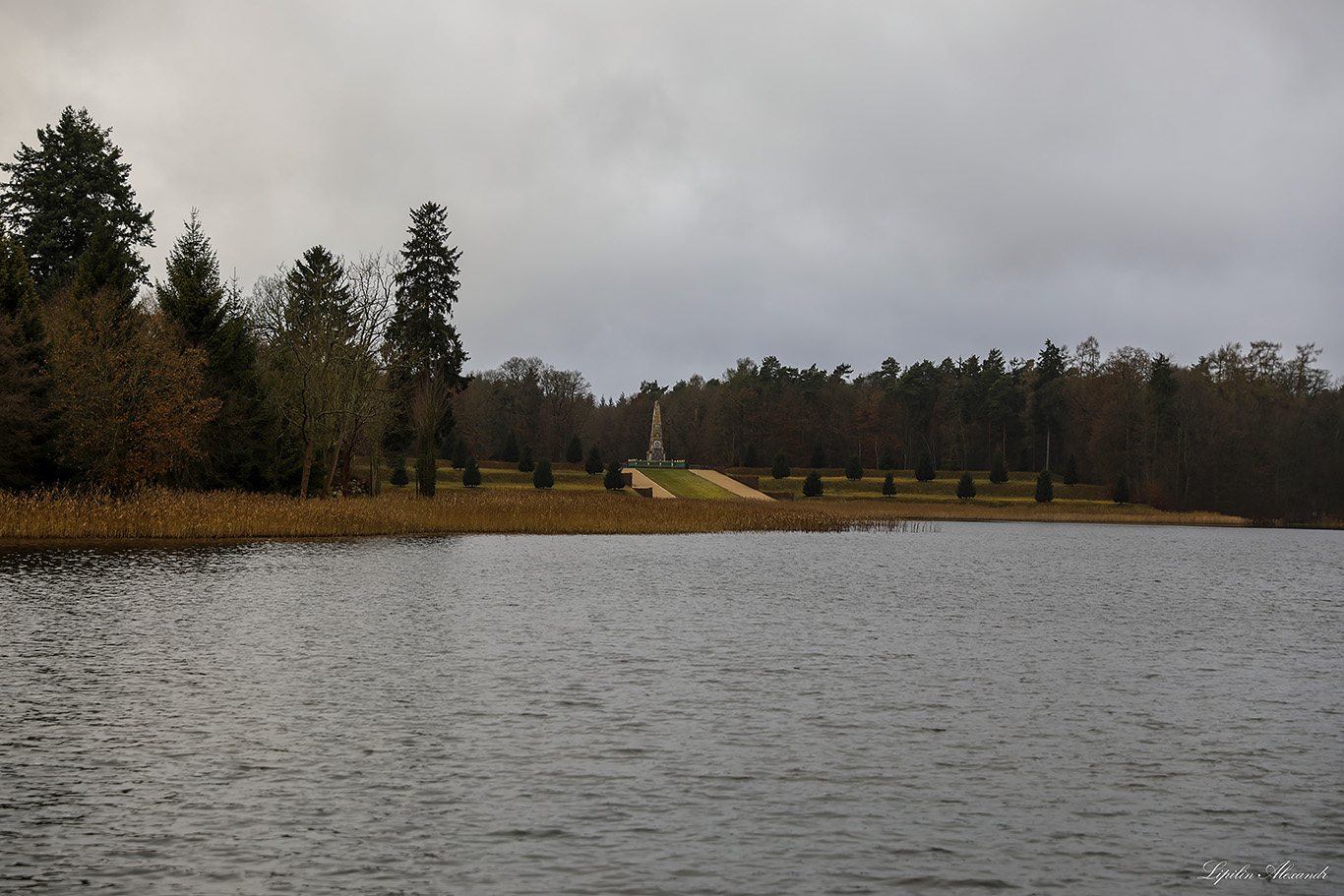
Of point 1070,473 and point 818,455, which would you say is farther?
point 818,455

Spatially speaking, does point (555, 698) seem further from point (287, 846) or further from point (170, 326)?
point (170, 326)

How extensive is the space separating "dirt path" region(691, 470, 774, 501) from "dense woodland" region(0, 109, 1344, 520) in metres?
8.60

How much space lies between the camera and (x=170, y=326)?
40.4 metres

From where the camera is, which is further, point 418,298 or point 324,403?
point 418,298

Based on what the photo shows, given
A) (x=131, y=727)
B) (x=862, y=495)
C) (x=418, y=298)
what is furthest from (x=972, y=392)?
(x=131, y=727)

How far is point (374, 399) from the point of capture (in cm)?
4588

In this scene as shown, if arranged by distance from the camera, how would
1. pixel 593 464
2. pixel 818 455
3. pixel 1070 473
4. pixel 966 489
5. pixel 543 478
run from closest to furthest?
pixel 543 478 → pixel 593 464 → pixel 966 489 → pixel 1070 473 → pixel 818 455

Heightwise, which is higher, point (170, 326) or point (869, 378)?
point (869, 378)

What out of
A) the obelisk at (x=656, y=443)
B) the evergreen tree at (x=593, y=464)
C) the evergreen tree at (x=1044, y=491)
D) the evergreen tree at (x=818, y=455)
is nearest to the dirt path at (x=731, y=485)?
the obelisk at (x=656, y=443)

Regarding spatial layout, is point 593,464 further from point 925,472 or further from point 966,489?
point 966,489

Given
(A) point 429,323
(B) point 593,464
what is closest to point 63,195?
(A) point 429,323

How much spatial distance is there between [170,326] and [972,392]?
→ 87.7 m

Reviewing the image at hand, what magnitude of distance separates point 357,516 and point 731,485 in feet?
141

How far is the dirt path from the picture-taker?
245ft
